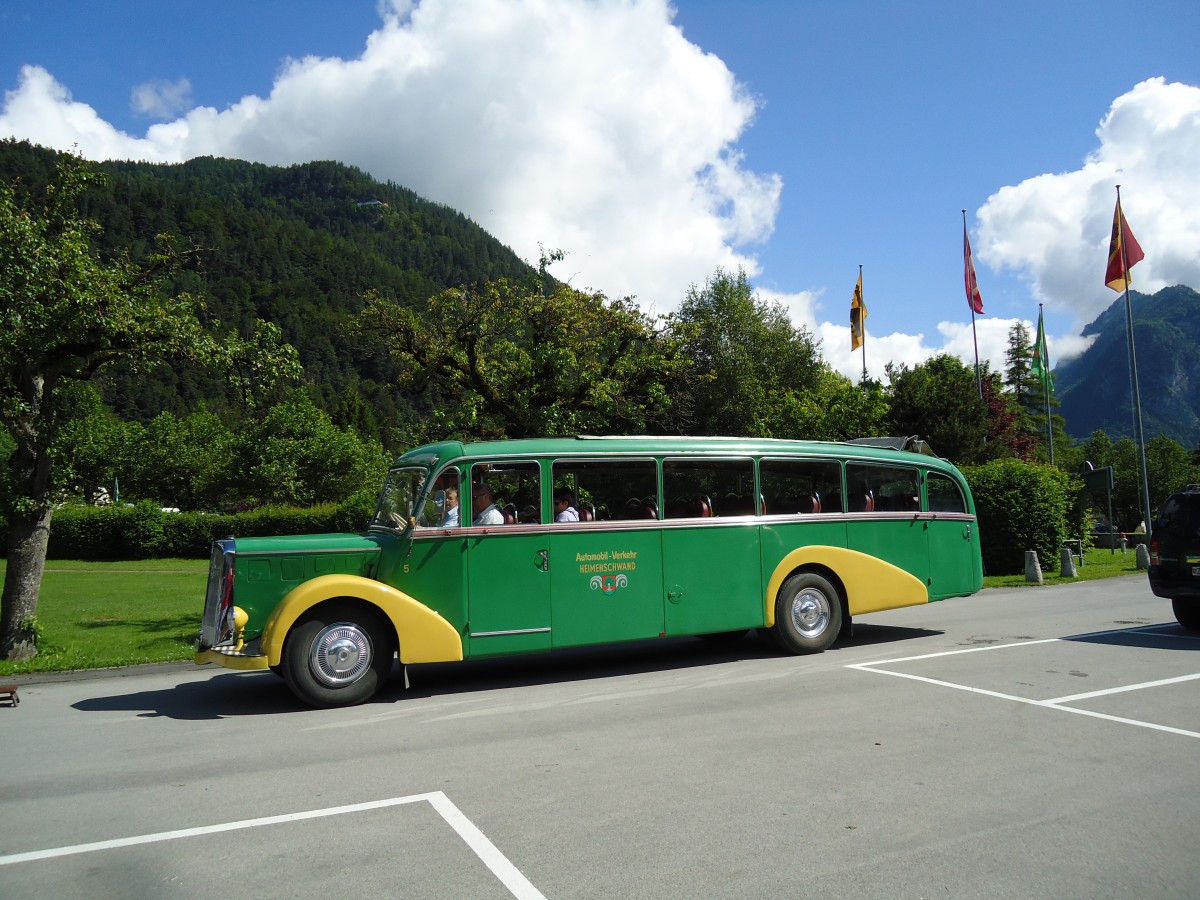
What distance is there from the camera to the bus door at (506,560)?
9125 millimetres

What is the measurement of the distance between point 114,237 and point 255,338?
358 ft

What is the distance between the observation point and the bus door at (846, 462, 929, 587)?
11758mm

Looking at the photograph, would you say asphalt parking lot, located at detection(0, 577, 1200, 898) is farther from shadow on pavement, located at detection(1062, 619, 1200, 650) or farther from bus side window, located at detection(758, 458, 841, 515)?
bus side window, located at detection(758, 458, 841, 515)

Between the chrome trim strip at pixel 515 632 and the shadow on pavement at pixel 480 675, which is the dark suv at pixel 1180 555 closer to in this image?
the shadow on pavement at pixel 480 675

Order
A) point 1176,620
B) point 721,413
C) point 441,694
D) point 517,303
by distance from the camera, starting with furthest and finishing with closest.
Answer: point 721,413, point 517,303, point 1176,620, point 441,694

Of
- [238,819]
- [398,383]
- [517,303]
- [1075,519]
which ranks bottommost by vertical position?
[238,819]

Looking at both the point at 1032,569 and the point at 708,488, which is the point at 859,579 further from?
the point at 1032,569

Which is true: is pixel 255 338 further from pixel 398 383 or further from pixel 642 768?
pixel 642 768

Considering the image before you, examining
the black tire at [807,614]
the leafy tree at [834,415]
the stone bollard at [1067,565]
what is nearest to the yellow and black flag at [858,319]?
the leafy tree at [834,415]

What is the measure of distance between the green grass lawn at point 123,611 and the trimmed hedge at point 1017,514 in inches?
33.8

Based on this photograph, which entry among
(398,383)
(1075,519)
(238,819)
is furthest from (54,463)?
(1075,519)

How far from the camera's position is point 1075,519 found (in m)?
26.7

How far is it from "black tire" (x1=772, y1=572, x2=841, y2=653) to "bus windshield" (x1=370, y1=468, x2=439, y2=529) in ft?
15.2

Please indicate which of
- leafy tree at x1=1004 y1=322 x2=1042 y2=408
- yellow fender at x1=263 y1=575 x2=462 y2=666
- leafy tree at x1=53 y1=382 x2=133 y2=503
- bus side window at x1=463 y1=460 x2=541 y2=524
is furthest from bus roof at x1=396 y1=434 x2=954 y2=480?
leafy tree at x1=1004 y1=322 x2=1042 y2=408
